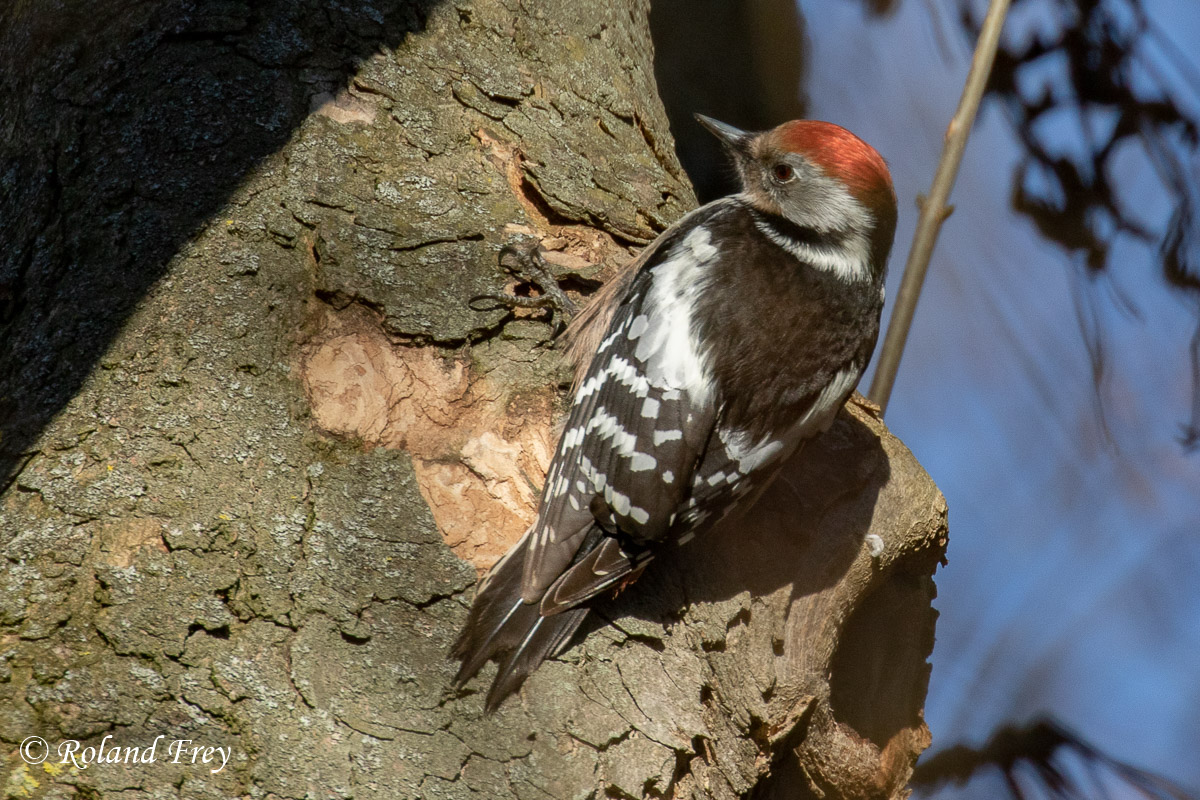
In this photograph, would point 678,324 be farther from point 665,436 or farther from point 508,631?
point 508,631

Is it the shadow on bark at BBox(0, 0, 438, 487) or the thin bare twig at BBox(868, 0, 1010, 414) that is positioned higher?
the thin bare twig at BBox(868, 0, 1010, 414)

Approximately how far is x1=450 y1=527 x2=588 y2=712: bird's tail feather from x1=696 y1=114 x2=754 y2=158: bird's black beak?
1.32 m

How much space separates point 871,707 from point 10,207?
2.19m

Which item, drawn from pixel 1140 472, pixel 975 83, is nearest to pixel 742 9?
pixel 975 83

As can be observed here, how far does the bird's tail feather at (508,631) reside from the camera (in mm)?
1412

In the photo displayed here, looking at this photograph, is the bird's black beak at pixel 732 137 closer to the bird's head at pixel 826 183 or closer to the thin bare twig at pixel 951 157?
the bird's head at pixel 826 183

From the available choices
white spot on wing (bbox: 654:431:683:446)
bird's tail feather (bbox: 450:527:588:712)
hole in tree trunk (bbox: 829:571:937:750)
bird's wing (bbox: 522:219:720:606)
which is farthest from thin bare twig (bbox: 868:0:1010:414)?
bird's tail feather (bbox: 450:527:588:712)

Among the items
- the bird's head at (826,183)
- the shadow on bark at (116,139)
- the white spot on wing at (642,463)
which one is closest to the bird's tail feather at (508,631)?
the white spot on wing at (642,463)

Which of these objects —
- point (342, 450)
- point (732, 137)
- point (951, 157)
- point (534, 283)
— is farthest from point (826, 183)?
point (342, 450)

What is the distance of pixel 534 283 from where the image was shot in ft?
6.22

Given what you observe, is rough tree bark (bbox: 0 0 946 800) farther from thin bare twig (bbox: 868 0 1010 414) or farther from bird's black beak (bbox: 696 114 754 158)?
thin bare twig (bbox: 868 0 1010 414)

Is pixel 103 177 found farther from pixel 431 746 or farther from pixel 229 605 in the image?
pixel 431 746

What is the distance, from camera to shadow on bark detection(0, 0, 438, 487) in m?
1.55

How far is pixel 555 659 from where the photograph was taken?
1487 millimetres
